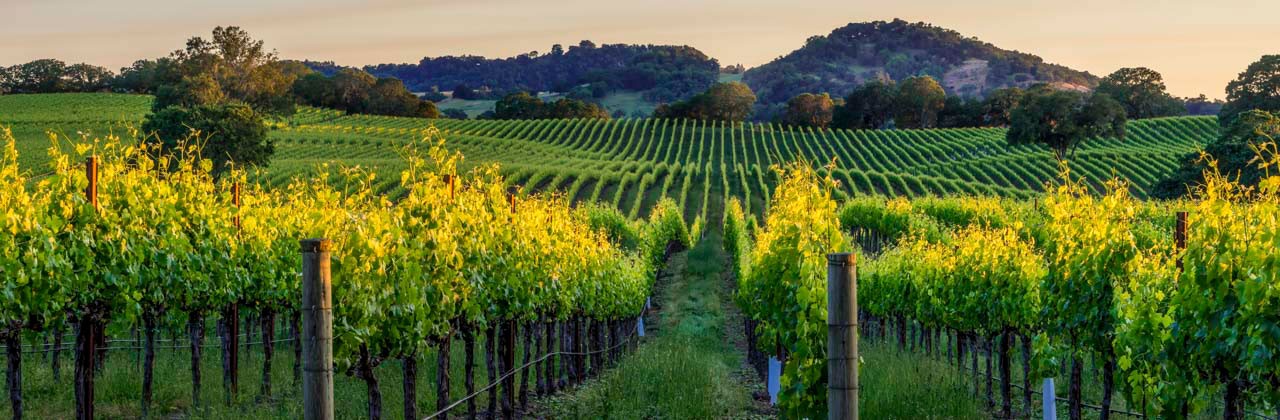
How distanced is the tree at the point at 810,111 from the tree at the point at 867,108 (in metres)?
2.89

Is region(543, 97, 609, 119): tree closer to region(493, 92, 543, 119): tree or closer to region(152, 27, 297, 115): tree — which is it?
region(493, 92, 543, 119): tree

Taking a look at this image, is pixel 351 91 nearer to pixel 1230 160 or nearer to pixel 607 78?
pixel 607 78

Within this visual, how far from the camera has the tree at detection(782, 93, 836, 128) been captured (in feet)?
331

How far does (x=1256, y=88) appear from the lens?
212 feet

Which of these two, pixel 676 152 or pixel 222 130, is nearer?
pixel 222 130

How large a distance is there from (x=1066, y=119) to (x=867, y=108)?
3770 cm

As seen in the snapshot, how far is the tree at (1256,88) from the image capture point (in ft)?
208

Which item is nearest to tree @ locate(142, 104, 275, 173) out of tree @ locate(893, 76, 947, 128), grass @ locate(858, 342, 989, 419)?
grass @ locate(858, 342, 989, 419)

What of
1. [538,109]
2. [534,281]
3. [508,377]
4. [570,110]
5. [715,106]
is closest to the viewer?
[508,377]

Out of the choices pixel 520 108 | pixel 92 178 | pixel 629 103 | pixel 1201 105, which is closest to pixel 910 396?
pixel 92 178

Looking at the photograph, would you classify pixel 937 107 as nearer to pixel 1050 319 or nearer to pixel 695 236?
pixel 695 236

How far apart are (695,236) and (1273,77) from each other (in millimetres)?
44302

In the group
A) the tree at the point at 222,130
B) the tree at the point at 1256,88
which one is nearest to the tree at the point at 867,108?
the tree at the point at 1256,88

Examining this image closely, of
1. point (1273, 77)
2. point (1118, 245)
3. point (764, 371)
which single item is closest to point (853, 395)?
point (1118, 245)
